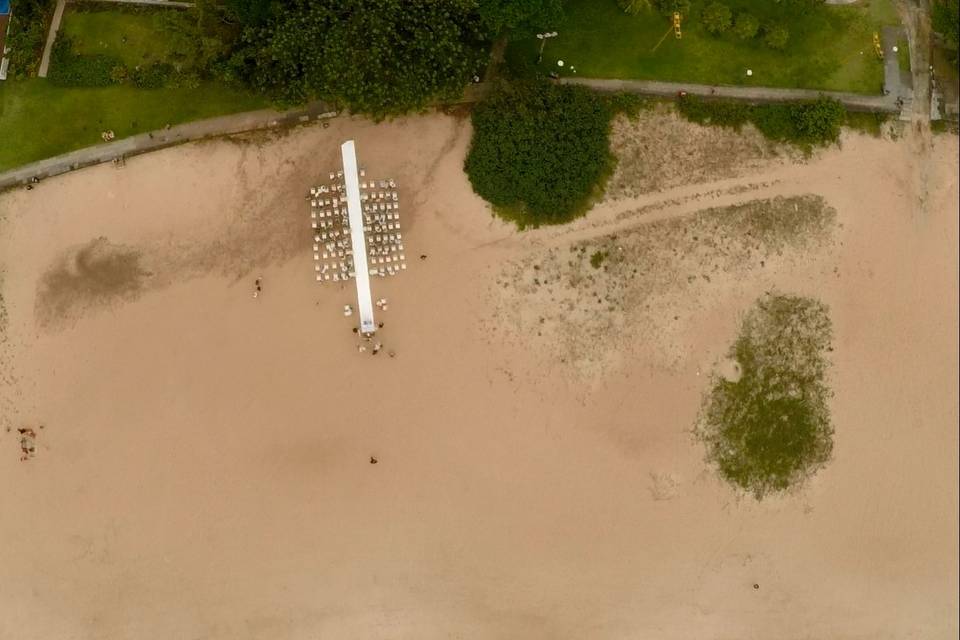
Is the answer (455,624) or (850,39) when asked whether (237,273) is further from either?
(850,39)

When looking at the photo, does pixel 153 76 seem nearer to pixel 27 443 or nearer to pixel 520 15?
pixel 520 15

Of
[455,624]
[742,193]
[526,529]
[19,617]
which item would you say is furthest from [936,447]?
[19,617]

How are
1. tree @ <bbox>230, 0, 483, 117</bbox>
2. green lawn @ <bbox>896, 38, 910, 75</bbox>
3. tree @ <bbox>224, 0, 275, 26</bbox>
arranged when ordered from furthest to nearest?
green lawn @ <bbox>896, 38, 910, 75</bbox>
tree @ <bbox>224, 0, 275, 26</bbox>
tree @ <bbox>230, 0, 483, 117</bbox>

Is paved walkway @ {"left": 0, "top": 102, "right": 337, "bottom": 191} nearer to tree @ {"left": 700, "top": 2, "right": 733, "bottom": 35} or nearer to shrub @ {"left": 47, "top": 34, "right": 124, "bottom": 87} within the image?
shrub @ {"left": 47, "top": 34, "right": 124, "bottom": 87}

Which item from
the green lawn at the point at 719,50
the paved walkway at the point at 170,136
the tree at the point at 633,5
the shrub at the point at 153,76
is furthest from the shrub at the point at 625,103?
the shrub at the point at 153,76

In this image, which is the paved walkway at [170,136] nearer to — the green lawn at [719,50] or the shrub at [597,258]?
the green lawn at [719,50]

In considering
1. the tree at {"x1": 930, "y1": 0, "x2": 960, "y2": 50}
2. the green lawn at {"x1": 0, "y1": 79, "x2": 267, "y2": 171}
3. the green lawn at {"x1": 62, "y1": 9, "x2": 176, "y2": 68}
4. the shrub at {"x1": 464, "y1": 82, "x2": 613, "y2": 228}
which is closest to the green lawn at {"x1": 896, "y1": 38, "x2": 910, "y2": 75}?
the tree at {"x1": 930, "y1": 0, "x2": 960, "y2": 50}

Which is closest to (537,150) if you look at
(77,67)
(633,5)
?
(633,5)

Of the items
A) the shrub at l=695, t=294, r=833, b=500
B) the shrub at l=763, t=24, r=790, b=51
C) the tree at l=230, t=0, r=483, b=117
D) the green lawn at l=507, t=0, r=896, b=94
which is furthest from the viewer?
the green lawn at l=507, t=0, r=896, b=94
